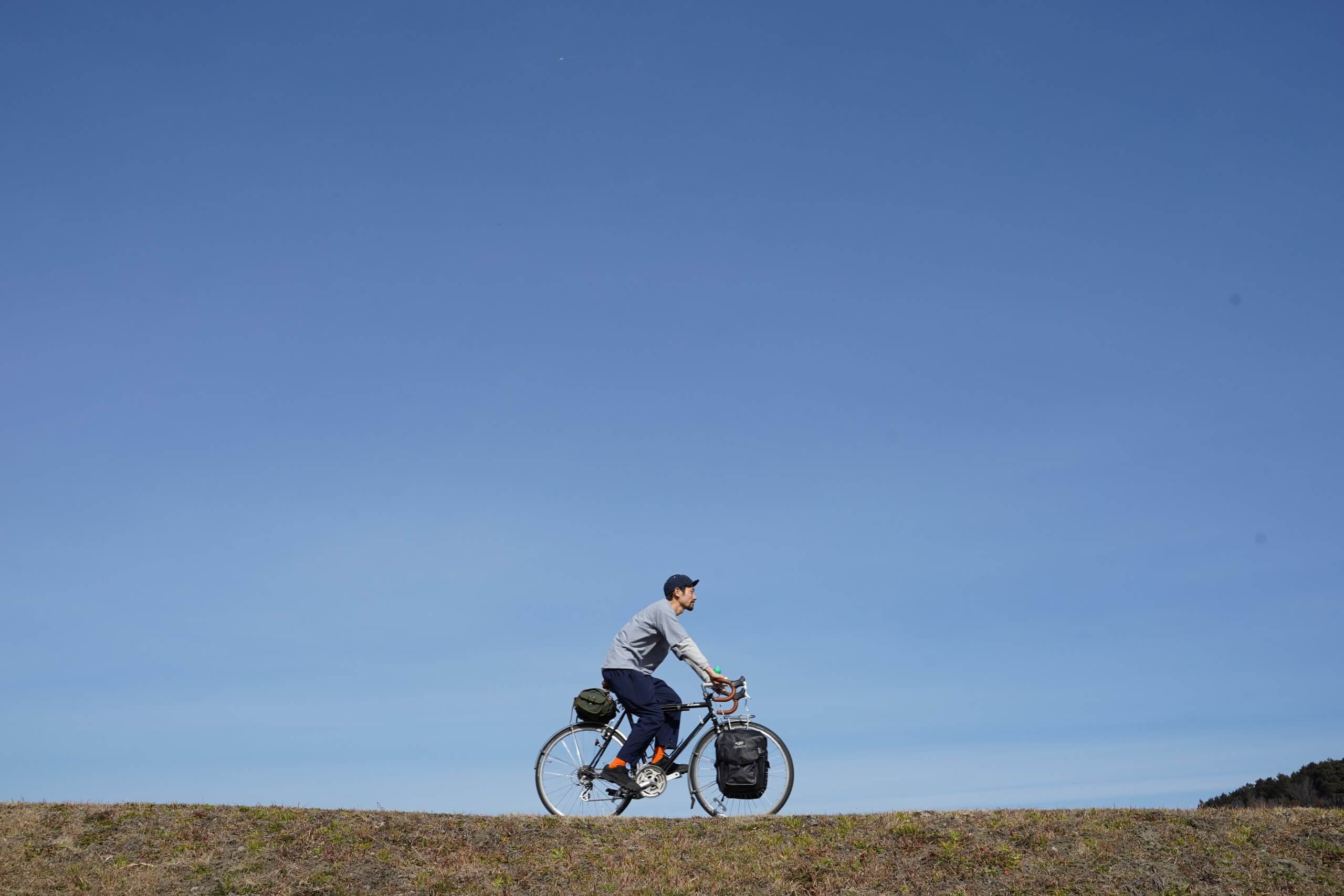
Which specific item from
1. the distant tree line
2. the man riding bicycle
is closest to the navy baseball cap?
the man riding bicycle

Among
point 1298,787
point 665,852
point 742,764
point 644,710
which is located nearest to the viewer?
point 665,852

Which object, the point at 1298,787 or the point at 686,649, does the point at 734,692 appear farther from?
the point at 1298,787

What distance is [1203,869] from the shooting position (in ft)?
37.8

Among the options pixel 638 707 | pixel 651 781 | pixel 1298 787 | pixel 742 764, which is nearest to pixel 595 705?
pixel 638 707

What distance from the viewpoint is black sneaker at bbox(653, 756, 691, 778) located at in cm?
1345

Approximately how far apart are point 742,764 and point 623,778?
4.76ft

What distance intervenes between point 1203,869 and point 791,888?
408 centimetres

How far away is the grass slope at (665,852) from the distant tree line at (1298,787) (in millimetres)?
9538

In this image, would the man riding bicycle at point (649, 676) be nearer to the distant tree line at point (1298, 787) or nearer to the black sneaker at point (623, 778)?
the black sneaker at point (623, 778)

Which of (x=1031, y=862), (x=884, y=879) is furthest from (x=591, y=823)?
(x=1031, y=862)

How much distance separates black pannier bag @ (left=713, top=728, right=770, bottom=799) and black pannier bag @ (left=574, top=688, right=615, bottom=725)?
4.37ft

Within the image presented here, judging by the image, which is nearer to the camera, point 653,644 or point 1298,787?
point 653,644

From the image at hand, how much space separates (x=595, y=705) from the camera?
13.4 metres

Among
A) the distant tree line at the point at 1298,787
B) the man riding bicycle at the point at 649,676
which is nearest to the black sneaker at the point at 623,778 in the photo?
the man riding bicycle at the point at 649,676
